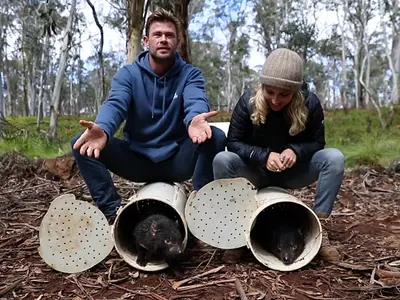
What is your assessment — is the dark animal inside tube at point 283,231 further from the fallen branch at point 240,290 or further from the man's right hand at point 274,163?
the fallen branch at point 240,290

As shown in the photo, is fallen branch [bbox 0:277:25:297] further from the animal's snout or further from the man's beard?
the man's beard

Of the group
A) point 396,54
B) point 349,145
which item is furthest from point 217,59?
point 349,145

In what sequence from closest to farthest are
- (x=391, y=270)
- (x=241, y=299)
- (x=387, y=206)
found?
(x=241, y=299) → (x=391, y=270) → (x=387, y=206)

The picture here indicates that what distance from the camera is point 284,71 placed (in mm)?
2459

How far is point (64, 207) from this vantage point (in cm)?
241

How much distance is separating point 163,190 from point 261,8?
23655 mm

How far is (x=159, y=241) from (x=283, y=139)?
0.98 meters

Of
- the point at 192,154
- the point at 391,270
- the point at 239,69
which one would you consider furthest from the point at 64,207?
the point at 239,69

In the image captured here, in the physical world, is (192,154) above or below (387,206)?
above

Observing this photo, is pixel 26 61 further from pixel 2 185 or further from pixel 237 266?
pixel 237 266

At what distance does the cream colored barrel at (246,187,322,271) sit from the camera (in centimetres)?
239

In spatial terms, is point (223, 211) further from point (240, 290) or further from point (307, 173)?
point (307, 173)

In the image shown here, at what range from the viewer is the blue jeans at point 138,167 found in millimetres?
2754

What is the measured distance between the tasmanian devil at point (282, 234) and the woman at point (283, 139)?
5.8 inches
